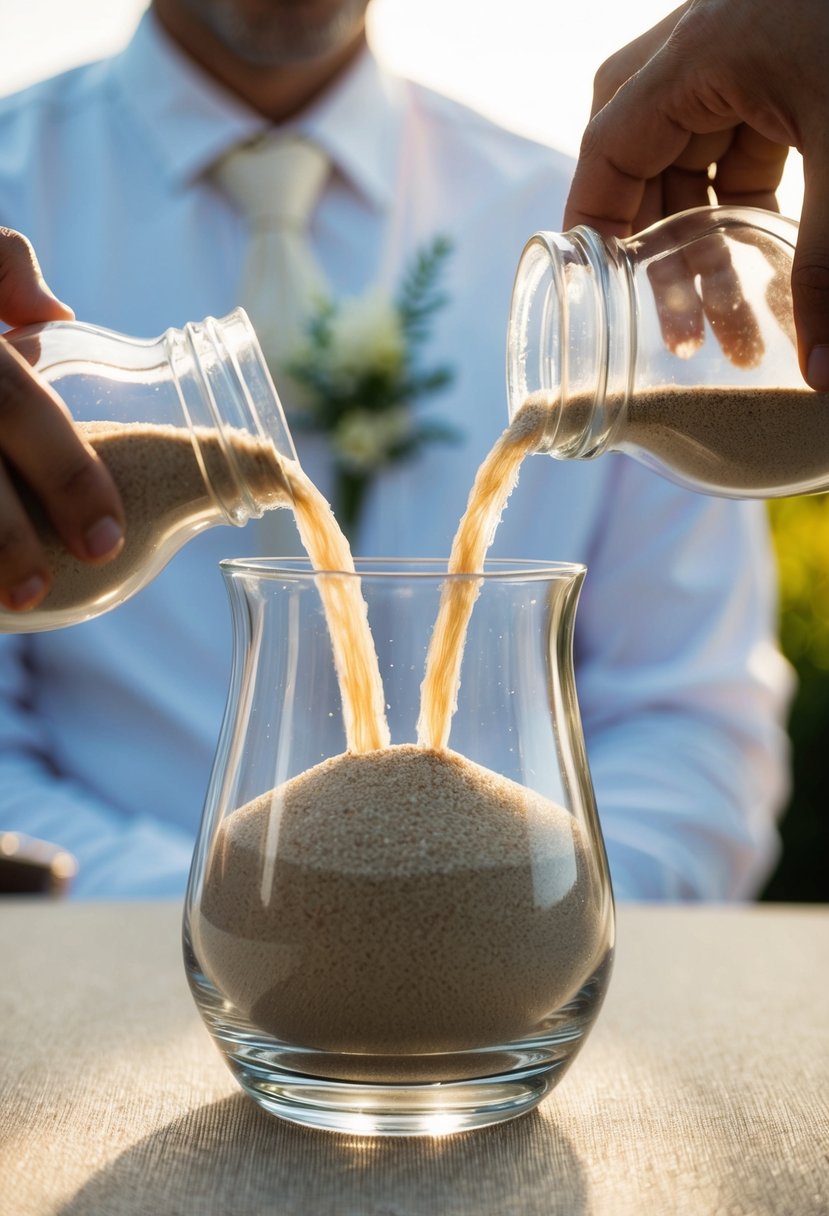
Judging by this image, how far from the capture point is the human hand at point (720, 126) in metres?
0.73

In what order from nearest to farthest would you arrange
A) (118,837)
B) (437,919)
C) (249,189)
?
(437,919), (118,837), (249,189)

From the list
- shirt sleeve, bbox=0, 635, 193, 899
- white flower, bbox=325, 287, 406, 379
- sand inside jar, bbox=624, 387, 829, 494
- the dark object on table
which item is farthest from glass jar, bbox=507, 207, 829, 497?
white flower, bbox=325, 287, 406, 379

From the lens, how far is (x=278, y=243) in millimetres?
1931

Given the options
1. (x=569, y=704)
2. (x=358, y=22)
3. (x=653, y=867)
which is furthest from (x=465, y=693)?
(x=358, y=22)

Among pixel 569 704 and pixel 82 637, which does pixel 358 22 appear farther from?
pixel 569 704

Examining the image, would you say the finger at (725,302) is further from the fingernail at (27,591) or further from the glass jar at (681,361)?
the fingernail at (27,591)

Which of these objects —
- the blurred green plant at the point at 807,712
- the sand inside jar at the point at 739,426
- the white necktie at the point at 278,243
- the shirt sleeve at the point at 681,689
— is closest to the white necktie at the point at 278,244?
the white necktie at the point at 278,243

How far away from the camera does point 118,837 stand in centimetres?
168

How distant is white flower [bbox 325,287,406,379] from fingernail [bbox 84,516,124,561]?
124 cm

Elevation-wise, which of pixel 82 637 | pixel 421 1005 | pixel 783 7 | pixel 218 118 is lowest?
pixel 82 637

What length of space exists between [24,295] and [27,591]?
288mm

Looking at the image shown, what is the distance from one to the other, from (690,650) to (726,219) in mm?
1154

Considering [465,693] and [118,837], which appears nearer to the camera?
[465,693]

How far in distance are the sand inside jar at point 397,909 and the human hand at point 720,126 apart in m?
0.30
